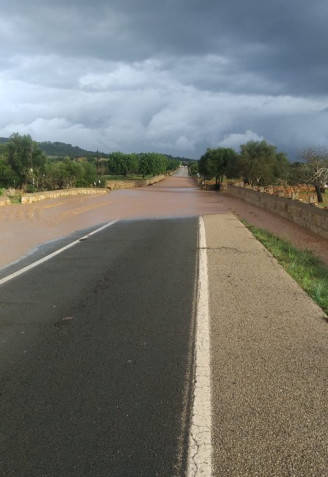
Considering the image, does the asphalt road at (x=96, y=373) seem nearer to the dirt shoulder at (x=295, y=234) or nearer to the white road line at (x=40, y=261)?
the white road line at (x=40, y=261)

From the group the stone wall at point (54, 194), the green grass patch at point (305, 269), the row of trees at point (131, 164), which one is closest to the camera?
the green grass patch at point (305, 269)

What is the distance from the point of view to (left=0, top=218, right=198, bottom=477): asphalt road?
2.91m

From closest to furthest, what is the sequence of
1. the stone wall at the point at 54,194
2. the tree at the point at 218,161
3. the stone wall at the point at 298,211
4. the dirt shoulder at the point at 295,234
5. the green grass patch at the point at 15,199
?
the dirt shoulder at the point at 295,234
the stone wall at the point at 298,211
the green grass patch at the point at 15,199
the stone wall at the point at 54,194
the tree at the point at 218,161

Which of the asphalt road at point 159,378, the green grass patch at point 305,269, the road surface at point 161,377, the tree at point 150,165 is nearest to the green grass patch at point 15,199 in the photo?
the green grass patch at point 305,269

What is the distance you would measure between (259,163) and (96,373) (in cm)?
6161

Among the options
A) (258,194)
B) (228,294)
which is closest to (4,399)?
(228,294)

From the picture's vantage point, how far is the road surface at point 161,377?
2.90m

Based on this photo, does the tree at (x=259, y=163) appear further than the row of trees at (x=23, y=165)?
No

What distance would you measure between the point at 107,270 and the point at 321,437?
20.0 feet

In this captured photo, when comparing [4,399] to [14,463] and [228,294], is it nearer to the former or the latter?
[14,463]

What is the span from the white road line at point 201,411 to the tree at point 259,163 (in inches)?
2338

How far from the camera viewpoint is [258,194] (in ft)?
99.6

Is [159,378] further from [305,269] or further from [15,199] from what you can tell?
[15,199]

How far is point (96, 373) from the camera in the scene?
4094mm
